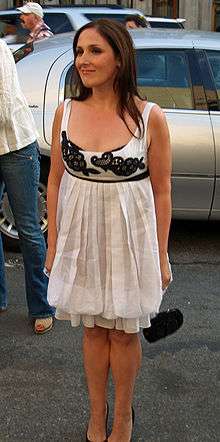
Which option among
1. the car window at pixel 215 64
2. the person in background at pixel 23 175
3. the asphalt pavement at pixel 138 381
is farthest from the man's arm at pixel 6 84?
the car window at pixel 215 64

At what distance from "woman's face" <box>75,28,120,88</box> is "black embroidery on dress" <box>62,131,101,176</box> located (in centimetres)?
21

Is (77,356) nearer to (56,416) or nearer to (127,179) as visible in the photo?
(56,416)

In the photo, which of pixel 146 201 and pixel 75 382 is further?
pixel 75 382

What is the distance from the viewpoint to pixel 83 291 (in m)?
2.27

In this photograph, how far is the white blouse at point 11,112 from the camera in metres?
3.08

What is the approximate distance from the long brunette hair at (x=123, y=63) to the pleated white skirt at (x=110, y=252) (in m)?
0.25

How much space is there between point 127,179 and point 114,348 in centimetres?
66

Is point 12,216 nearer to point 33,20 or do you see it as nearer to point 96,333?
point 96,333

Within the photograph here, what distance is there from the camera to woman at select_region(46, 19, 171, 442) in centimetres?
214

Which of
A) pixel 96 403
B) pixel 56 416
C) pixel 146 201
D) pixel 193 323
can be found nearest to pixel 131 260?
pixel 146 201

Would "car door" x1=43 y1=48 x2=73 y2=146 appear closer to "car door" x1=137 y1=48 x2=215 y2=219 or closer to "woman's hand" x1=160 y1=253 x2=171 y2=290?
"car door" x1=137 y1=48 x2=215 y2=219

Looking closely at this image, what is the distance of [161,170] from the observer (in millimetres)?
2229

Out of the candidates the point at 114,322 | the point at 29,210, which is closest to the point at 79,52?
the point at 114,322

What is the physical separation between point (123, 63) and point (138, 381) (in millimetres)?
1568
